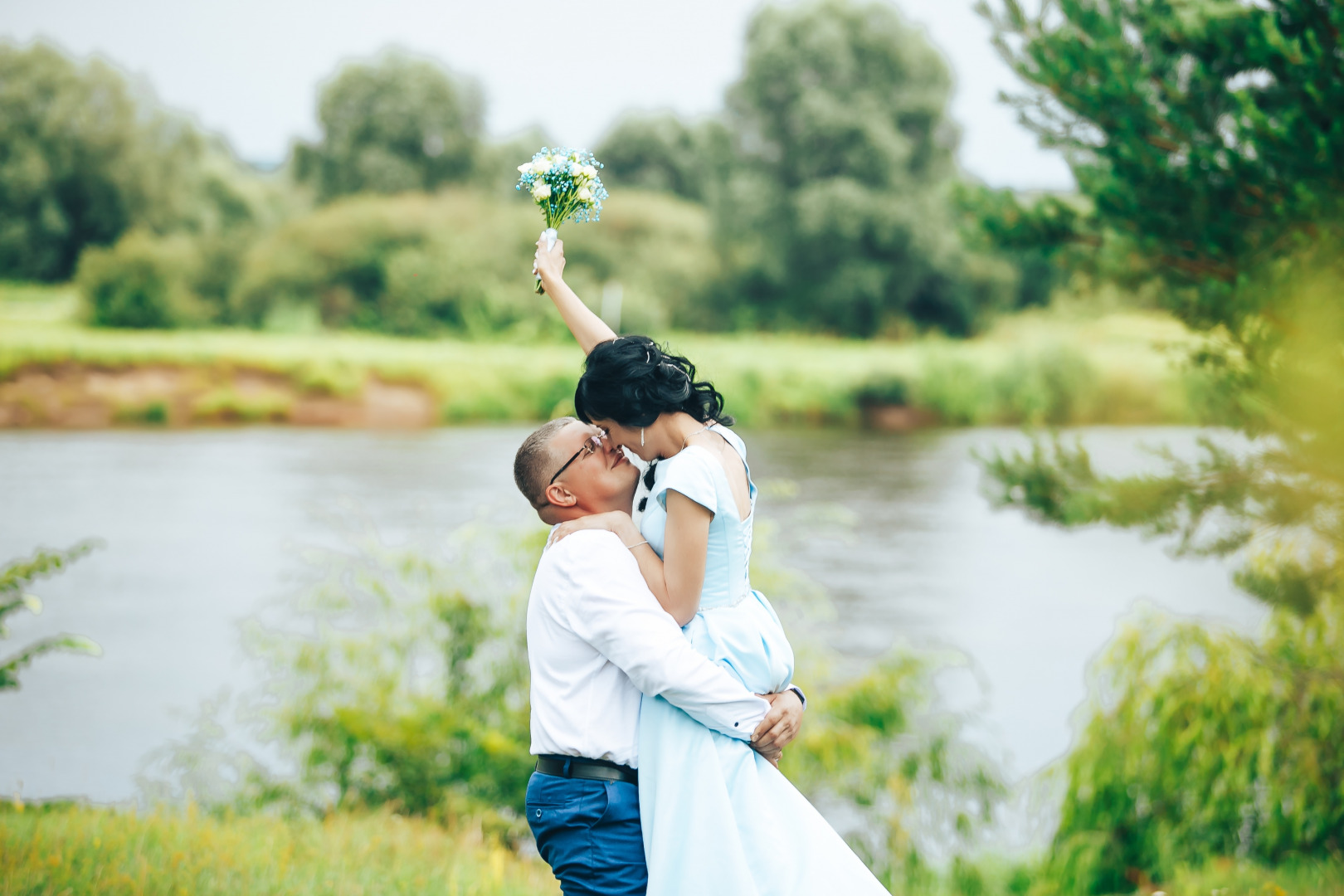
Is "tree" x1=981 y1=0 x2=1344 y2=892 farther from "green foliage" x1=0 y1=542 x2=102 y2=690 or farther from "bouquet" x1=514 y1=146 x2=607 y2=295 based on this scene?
"green foliage" x1=0 y1=542 x2=102 y2=690

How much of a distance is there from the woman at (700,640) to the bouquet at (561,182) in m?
0.46

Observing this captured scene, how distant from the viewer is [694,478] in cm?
183

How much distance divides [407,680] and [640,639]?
190 inches

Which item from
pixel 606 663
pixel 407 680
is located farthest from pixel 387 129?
pixel 606 663

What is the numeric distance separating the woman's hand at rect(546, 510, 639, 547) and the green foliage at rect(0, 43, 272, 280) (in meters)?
15.5

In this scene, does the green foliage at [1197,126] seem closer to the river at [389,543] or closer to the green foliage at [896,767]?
the river at [389,543]

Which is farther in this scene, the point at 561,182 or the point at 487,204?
the point at 487,204

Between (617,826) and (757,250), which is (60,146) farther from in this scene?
(617,826)

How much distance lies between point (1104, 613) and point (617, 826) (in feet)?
Result: 37.6

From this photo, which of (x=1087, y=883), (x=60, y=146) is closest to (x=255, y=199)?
(x=60, y=146)

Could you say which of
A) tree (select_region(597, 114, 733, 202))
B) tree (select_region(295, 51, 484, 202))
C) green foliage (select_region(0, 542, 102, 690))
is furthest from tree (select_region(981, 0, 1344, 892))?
tree (select_region(597, 114, 733, 202))

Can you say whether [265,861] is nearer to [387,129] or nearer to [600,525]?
[600,525]

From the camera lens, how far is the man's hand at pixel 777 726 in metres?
1.88

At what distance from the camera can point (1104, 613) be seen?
11.8m
